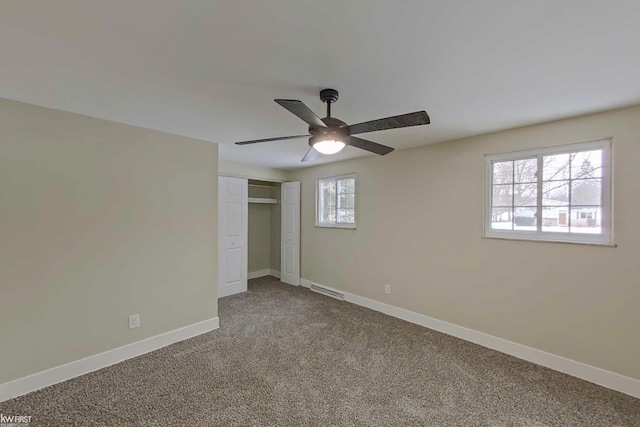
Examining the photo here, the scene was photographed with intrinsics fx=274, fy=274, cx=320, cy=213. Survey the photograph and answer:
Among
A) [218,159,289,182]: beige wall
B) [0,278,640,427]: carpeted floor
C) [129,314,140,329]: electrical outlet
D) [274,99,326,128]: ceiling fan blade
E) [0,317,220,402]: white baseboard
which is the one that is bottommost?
[0,278,640,427]: carpeted floor

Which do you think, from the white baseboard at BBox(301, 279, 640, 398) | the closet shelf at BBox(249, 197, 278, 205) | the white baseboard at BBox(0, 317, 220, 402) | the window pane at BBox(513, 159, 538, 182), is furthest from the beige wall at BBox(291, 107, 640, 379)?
the white baseboard at BBox(0, 317, 220, 402)

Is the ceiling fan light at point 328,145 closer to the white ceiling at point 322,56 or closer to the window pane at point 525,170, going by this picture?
the white ceiling at point 322,56

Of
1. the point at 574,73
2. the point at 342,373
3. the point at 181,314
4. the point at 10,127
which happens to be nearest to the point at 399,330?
the point at 342,373

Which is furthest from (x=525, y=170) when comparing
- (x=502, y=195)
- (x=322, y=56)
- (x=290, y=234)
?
(x=290, y=234)

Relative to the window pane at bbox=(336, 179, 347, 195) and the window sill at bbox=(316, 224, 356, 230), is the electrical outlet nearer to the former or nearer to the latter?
the window sill at bbox=(316, 224, 356, 230)

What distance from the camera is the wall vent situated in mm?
4504

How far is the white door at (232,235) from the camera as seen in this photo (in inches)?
180

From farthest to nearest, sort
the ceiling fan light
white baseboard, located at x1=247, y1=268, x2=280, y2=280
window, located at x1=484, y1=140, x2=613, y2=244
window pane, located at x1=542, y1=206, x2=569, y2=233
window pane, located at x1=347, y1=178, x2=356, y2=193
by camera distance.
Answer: white baseboard, located at x1=247, y1=268, x2=280, y2=280 < window pane, located at x1=347, y1=178, x2=356, y2=193 < window pane, located at x1=542, y1=206, x2=569, y2=233 < window, located at x1=484, y1=140, x2=613, y2=244 < the ceiling fan light

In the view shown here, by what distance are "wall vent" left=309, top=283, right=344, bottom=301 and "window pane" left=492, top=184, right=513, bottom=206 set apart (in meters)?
2.62

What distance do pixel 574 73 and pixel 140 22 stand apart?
2.44m

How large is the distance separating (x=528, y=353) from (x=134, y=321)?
392cm

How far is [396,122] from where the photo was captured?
167cm

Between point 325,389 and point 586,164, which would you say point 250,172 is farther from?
point 586,164

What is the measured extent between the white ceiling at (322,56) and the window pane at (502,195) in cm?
75
